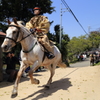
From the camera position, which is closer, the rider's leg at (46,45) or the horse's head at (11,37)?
the horse's head at (11,37)

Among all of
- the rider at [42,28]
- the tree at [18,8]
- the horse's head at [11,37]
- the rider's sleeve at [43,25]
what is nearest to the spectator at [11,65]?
the rider at [42,28]

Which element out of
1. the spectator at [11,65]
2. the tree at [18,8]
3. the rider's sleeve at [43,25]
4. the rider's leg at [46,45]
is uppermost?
the tree at [18,8]

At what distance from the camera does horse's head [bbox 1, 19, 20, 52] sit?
3806 millimetres

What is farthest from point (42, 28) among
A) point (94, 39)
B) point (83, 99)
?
point (94, 39)

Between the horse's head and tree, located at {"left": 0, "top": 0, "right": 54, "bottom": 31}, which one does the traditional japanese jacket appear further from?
tree, located at {"left": 0, "top": 0, "right": 54, "bottom": 31}

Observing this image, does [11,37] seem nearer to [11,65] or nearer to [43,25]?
[43,25]

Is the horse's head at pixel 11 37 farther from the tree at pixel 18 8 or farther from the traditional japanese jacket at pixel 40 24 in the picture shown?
the tree at pixel 18 8

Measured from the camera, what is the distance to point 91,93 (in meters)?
5.07

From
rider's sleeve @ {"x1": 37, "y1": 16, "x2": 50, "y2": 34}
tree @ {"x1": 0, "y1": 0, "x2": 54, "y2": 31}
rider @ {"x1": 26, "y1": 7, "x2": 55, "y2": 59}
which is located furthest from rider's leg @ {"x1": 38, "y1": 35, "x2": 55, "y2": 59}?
tree @ {"x1": 0, "y1": 0, "x2": 54, "y2": 31}

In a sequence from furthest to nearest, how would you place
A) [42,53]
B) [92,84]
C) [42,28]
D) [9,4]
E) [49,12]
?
[49,12] < [9,4] < [92,84] < [42,28] < [42,53]

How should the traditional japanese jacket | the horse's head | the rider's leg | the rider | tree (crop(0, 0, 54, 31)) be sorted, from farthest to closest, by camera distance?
tree (crop(0, 0, 54, 31)), the traditional japanese jacket, the rider, the rider's leg, the horse's head

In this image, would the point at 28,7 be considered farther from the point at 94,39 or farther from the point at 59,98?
the point at 94,39

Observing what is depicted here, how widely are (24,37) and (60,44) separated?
1439cm

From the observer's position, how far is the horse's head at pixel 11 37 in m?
3.81
